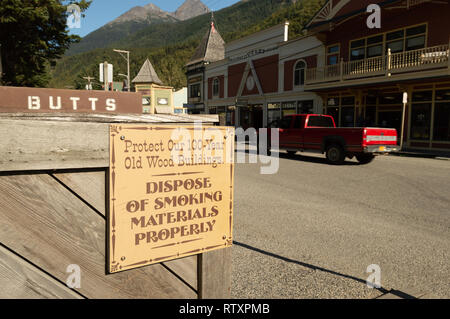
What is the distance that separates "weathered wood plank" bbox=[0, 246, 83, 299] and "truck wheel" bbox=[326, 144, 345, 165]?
37.8 feet

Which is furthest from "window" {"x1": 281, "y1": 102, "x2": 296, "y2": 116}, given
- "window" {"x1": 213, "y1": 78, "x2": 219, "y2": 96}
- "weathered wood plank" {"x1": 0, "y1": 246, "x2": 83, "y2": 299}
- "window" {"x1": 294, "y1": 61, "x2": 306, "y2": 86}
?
"weathered wood plank" {"x1": 0, "y1": 246, "x2": 83, "y2": 299}

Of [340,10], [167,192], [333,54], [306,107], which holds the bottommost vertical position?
[167,192]

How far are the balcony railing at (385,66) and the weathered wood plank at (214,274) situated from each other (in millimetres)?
17090

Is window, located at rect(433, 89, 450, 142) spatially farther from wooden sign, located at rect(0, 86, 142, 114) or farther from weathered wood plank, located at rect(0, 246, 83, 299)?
weathered wood plank, located at rect(0, 246, 83, 299)

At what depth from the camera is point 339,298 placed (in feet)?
8.93

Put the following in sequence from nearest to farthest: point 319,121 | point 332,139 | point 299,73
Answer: point 332,139, point 319,121, point 299,73

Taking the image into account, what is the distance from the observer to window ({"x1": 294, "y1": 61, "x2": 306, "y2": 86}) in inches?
952

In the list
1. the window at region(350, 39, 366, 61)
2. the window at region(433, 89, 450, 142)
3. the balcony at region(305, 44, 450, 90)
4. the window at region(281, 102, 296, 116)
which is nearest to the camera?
the balcony at region(305, 44, 450, 90)

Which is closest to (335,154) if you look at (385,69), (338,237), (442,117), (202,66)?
(338,237)

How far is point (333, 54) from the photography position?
21.8m

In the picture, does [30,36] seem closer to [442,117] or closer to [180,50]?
[442,117]

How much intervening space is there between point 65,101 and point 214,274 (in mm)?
1392

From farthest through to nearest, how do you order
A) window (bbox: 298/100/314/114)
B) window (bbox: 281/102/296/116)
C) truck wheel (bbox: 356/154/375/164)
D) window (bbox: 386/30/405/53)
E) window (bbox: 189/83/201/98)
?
1. window (bbox: 189/83/201/98)
2. window (bbox: 281/102/296/116)
3. window (bbox: 298/100/314/114)
4. window (bbox: 386/30/405/53)
5. truck wheel (bbox: 356/154/375/164)

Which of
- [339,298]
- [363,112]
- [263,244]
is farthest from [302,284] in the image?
[363,112]
